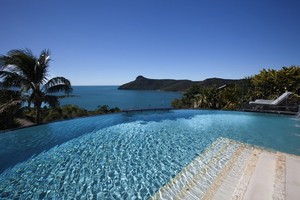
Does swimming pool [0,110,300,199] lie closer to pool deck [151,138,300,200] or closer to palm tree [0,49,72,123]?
pool deck [151,138,300,200]

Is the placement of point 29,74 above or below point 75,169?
above

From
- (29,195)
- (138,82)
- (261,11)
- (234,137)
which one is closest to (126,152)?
(29,195)

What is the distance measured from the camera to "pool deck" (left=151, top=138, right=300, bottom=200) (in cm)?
346

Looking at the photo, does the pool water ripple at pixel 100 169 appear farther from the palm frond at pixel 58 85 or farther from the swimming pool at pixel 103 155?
the palm frond at pixel 58 85

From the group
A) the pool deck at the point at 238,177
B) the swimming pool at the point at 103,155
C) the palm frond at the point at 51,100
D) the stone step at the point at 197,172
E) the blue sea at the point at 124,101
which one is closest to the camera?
the pool deck at the point at 238,177

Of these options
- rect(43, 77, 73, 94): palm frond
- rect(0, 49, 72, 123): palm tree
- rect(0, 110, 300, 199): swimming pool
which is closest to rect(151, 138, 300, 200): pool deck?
rect(0, 110, 300, 199): swimming pool

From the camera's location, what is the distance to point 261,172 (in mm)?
4250

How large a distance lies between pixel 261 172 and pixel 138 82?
4983 inches

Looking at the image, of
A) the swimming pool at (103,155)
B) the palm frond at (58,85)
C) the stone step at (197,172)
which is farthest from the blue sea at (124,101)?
the stone step at (197,172)

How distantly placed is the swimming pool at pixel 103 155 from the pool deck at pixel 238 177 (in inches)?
15.3

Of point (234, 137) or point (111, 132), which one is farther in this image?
point (111, 132)

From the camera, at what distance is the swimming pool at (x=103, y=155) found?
152 inches

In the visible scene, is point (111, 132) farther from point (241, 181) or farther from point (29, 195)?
point (241, 181)

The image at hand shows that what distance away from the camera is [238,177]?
161 inches
